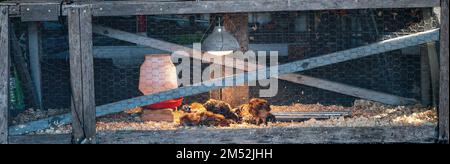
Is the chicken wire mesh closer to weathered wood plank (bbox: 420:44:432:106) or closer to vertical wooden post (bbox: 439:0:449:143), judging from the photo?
weathered wood plank (bbox: 420:44:432:106)

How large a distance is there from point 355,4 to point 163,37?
9.29 ft

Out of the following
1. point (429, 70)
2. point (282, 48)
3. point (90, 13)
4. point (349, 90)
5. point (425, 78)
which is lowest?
point (349, 90)

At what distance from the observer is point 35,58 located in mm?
8281

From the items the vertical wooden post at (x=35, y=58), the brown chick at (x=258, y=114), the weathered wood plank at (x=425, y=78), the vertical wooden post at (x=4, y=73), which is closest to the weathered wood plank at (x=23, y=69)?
the vertical wooden post at (x=35, y=58)

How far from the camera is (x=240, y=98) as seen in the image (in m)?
8.27

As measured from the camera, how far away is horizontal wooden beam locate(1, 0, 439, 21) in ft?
21.2

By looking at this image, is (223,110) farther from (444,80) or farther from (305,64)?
(444,80)

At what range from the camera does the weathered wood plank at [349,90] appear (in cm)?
796

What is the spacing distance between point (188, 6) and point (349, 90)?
2.66 metres

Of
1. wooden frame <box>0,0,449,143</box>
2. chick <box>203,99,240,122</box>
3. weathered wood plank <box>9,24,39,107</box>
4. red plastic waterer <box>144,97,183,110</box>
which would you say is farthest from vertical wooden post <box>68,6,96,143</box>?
weathered wood plank <box>9,24,39,107</box>

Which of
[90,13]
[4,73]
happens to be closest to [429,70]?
[90,13]

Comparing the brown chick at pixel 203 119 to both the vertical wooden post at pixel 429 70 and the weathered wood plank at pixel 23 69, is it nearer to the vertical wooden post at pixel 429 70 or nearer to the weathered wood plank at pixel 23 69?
the weathered wood plank at pixel 23 69

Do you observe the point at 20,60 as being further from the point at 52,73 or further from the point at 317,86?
the point at 317,86

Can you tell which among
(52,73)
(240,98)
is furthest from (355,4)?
(52,73)
